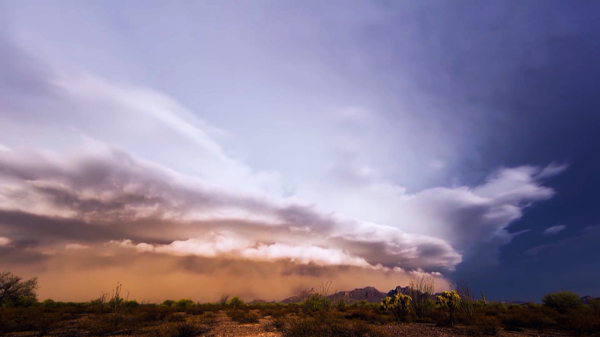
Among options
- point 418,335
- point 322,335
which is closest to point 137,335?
point 322,335

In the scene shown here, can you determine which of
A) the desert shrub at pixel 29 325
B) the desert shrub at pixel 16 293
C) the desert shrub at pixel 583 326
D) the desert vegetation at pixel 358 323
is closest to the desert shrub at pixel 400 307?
the desert vegetation at pixel 358 323

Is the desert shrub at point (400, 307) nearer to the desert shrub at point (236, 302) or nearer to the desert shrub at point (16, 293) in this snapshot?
the desert shrub at point (236, 302)

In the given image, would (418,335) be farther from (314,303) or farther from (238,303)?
(238,303)

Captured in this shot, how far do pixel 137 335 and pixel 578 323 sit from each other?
28.9 metres

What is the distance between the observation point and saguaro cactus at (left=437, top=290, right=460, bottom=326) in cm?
2242

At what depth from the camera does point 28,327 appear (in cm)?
1880

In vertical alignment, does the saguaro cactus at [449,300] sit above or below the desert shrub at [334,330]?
above

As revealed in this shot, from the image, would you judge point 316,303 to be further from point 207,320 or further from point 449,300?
point 449,300

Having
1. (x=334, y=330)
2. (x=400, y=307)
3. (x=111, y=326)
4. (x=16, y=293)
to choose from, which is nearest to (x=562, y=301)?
(x=400, y=307)

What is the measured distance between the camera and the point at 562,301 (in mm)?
29875

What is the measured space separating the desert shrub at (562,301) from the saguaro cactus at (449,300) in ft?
49.4

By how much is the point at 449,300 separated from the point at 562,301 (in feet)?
59.7

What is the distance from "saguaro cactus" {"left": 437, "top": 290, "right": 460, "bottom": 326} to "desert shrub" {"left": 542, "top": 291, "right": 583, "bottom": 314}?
15044 mm

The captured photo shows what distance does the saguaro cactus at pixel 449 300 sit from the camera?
883 inches
